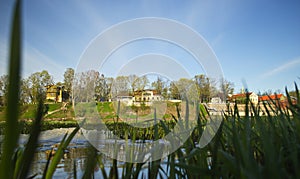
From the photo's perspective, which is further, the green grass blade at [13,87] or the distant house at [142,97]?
the distant house at [142,97]

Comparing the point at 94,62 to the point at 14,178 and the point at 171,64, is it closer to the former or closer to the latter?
the point at 171,64

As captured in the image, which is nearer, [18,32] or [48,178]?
[18,32]

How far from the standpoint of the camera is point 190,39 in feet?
3.11

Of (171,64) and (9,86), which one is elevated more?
(171,64)

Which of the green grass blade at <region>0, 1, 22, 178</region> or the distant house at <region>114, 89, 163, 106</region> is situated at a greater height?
the distant house at <region>114, 89, 163, 106</region>

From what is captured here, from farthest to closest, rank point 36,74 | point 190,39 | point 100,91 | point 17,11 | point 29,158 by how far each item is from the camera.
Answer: point 36,74
point 100,91
point 190,39
point 29,158
point 17,11

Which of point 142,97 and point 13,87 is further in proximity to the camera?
point 142,97

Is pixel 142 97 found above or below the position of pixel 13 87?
above

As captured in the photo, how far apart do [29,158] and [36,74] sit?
66.7 feet

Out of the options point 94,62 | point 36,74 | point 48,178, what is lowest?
point 48,178

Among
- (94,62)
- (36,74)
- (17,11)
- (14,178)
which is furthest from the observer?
(36,74)

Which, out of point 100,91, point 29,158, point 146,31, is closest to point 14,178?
point 29,158

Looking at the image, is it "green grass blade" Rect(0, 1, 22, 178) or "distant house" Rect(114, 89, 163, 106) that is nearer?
"green grass blade" Rect(0, 1, 22, 178)

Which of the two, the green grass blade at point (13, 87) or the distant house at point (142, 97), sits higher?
the distant house at point (142, 97)
